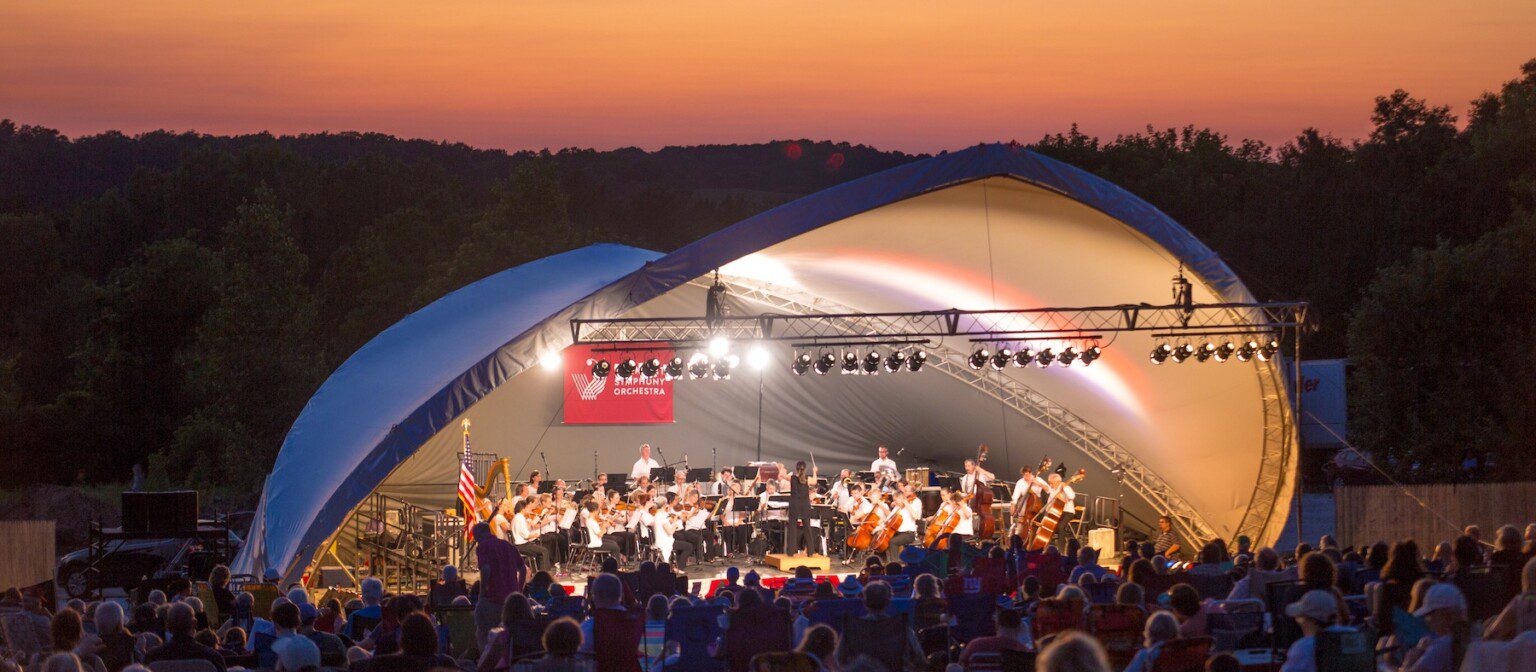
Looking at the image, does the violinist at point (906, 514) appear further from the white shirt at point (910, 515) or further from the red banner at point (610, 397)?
the red banner at point (610, 397)

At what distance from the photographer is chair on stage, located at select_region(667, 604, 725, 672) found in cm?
945

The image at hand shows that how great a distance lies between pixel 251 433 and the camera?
40.4m

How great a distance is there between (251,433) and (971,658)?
3533 centimetres

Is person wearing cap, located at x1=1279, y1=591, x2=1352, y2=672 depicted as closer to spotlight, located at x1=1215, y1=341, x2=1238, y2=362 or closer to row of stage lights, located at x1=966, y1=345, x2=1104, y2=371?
row of stage lights, located at x1=966, y1=345, x2=1104, y2=371

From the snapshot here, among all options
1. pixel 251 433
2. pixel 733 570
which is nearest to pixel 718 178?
pixel 251 433

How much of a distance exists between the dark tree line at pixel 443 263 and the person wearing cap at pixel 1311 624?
1212cm

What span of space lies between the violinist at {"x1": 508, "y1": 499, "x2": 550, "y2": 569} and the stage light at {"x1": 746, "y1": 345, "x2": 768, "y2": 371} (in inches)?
211

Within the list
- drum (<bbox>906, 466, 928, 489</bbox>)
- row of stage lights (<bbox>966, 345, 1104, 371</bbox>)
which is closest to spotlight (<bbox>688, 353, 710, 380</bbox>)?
row of stage lights (<bbox>966, 345, 1104, 371</bbox>)

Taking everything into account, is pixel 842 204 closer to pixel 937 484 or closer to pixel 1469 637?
pixel 937 484

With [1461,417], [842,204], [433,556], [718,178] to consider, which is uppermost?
[718,178]

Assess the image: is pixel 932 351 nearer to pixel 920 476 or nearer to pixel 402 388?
pixel 920 476

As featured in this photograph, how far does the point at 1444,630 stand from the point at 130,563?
21.5m

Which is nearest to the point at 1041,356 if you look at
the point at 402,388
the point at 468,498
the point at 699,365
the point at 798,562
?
the point at 699,365

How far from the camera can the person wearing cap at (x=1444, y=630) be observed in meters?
6.83
